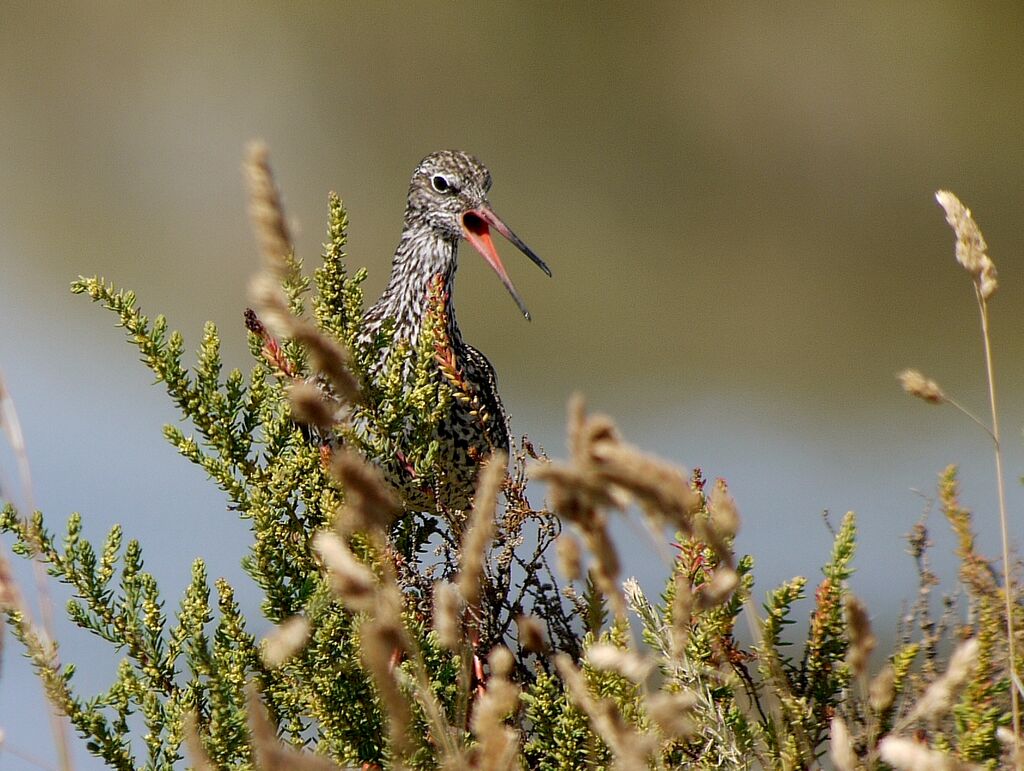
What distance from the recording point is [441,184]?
4891 mm

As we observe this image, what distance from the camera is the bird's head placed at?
4.82 metres

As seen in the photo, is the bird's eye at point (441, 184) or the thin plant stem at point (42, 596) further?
the bird's eye at point (441, 184)

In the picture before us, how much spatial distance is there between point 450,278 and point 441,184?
320 mm

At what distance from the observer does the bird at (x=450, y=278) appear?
420 cm

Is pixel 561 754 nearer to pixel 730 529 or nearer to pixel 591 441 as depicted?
pixel 730 529

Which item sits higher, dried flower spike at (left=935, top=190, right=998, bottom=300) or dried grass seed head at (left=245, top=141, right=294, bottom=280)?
dried flower spike at (left=935, top=190, right=998, bottom=300)

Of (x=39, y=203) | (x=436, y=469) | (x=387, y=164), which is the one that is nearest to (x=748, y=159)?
(x=387, y=164)

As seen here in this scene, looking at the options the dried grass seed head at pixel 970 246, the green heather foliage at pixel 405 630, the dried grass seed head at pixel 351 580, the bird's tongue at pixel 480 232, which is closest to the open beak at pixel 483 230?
the bird's tongue at pixel 480 232

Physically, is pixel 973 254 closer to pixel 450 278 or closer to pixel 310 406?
pixel 310 406

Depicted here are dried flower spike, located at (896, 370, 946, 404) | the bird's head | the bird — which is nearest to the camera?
dried flower spike, located at (896, 370, 946, 404)

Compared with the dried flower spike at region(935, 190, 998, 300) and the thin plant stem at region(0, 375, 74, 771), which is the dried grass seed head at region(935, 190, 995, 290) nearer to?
the dried flower spike at region(935, 190, 998, 300)

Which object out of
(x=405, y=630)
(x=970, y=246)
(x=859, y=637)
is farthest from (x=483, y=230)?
(x=859, y=637)

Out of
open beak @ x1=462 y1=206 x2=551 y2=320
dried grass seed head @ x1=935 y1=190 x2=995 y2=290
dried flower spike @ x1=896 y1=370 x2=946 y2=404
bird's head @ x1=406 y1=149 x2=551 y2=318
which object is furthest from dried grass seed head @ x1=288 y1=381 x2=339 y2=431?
bird's head @ x1=406 y1=149 x2=551 y2=318

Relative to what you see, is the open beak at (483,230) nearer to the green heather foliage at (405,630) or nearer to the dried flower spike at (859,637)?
the green heather foliage at (405,630)
